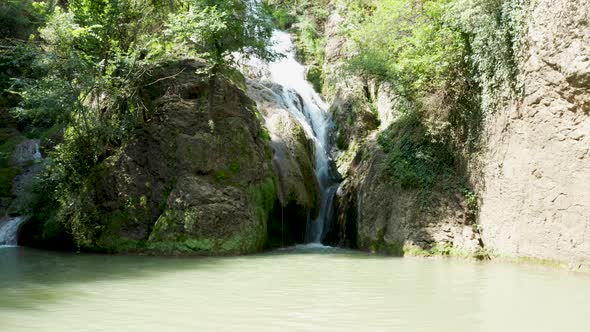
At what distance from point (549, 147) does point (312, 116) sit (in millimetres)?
13470

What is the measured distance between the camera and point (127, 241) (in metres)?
14.6

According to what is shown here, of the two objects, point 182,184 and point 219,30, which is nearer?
point 182,184

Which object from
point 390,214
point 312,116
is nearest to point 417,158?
point 390,214

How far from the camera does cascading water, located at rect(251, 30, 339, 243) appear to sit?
18.5 metres

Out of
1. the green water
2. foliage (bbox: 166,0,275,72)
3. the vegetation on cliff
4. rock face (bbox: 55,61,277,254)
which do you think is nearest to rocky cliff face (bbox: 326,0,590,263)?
the green water

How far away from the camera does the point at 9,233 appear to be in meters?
16.9

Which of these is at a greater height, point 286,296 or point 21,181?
point 21,181

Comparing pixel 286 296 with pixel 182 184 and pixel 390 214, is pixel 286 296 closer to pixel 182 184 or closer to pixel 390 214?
pixel 182 184

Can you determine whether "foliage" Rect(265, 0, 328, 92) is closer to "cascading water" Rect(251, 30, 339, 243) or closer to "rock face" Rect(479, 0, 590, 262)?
"cascading water" Rect(251, 30, 339, 243)

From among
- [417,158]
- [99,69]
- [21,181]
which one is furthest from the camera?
[21,181]

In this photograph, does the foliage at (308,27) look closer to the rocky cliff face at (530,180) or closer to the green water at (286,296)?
the rocky cliff face at (530,180)

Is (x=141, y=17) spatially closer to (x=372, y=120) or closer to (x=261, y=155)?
(x=261, y=155)

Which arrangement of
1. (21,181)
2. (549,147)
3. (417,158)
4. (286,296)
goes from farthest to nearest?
(21,181) < (417,158) < (549,147) < (286,296)

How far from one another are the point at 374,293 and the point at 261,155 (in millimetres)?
8924
